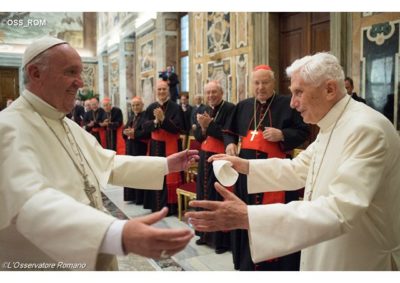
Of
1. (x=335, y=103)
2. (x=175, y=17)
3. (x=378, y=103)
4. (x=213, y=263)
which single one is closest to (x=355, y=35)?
(x=378, y=103)

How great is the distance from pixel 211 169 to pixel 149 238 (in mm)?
3212

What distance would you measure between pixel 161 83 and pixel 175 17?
438cm

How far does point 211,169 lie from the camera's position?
4.41 m

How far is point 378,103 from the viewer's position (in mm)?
3879

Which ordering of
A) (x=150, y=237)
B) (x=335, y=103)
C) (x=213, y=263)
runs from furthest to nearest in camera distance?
(x=213, y=263), (x=335, y=103), (x=150, y=237)

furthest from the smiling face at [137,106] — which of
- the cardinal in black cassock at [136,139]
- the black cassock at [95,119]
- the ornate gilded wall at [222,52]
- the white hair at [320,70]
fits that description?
the white hair at [320,70]

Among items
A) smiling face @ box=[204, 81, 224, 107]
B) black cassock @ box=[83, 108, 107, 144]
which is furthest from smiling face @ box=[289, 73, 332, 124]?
black cassock @ box=[83, 108, 107, 144]

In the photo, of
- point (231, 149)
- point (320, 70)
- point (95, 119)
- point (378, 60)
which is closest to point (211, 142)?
point (231, 149)

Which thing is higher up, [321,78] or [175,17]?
[175,17]

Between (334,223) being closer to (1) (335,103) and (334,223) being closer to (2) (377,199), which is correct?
(2) (377,199)

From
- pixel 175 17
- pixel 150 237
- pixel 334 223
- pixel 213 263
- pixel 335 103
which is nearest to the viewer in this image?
pixel 150 237

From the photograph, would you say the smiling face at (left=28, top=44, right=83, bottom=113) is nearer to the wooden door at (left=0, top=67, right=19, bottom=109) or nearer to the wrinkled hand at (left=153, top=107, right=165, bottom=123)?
the wooden door at (left=0, top=67, right=19, bottom=109)

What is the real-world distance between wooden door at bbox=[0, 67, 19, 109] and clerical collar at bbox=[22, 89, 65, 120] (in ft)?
1.79

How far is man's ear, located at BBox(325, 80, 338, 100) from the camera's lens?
6.28 feet
